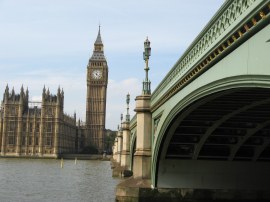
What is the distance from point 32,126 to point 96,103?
2370 cm

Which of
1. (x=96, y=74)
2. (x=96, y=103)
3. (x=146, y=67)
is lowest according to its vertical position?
(x=146, y=67)

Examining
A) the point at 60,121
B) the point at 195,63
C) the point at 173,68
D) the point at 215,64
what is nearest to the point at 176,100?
the point at 173,68

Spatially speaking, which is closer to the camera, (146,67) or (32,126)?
(146,67)

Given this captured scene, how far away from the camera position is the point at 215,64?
34.6 ft

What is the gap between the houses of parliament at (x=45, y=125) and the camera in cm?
11869

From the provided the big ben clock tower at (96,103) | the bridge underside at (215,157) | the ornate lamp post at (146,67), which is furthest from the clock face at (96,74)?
the bridge underside at (215,157)

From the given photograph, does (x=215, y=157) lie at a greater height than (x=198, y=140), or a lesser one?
lesser

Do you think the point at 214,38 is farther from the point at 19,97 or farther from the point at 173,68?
the point at 19,97

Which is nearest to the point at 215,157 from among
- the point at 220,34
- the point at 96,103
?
the point at 220,34

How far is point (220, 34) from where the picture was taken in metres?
9.81

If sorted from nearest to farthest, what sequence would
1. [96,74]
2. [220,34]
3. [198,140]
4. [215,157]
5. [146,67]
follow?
[220,34], [198,140], [215,157], [146,67], [96,74]

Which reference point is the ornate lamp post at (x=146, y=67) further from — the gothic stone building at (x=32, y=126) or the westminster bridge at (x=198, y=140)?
the gothic stone building at (x=32, y=126)

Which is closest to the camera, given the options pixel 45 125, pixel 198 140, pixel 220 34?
pixel 220 34

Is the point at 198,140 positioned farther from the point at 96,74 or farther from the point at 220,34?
the point at 96,74
